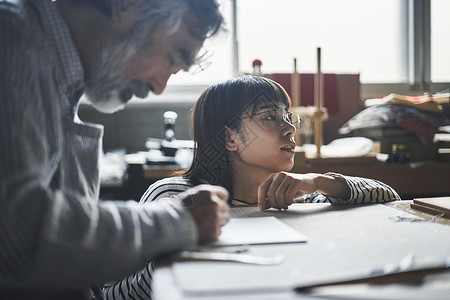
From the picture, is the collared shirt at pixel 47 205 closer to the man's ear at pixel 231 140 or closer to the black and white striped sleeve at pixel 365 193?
the black and white striped sleeve at pixel 365 193

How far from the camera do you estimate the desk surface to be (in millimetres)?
549

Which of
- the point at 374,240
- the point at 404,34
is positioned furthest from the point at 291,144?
the point at 404,34

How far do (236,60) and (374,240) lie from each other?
122 inches

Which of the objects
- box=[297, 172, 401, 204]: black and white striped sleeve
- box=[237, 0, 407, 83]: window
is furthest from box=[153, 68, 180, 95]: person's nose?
box=[237, 0, 407, 83]: window

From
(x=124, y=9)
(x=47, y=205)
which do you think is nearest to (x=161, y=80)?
(x=124, y=9)

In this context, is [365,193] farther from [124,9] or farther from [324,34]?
[324,34]

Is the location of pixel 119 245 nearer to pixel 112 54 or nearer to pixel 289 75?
pixel 112 54

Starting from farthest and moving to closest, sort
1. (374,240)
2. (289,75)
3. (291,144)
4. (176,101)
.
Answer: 1. (176,101)
2. (289,75)
3. (291,144)
4. (374,240)

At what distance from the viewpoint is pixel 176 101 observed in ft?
11.9

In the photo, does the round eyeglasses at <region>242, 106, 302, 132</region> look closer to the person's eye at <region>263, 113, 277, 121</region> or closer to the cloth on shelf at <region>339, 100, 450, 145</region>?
the person's eye at <region>263, 113, 277, 121</region>

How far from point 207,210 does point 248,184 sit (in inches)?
28.4

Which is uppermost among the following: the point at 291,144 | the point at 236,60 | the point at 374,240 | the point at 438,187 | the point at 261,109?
the point at 236,60

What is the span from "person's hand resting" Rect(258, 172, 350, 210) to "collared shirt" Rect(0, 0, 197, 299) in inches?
14.4

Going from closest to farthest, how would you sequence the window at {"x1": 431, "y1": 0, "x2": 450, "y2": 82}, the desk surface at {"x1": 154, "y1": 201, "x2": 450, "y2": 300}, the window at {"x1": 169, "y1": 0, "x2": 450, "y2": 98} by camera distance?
the desk surface at {"x1": 154, "y1": 201, "x2": 450, "y2": 300} < the window at {"x1": 169, "y1": 0, "x2": 450, "y2": 98} < the window at {"x1": 431, "y1": 0, "x2": 450, "y2": 82}
